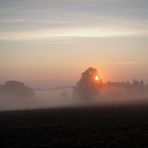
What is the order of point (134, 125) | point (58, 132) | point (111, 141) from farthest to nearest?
point (134, 125), point (58, 132), point (111, 141)

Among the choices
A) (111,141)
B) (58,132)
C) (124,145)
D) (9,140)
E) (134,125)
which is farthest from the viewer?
(134,125)

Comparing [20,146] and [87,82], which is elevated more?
[87,82]

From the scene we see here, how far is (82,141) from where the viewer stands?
34688mm

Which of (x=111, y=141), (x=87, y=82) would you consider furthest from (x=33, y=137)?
(x=87, y=82)

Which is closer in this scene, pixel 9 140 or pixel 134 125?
pixel 9 140

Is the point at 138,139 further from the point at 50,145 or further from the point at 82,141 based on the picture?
the point at 50,145

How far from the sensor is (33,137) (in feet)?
129

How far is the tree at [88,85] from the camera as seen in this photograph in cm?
17362

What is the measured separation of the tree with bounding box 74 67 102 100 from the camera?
174 metres

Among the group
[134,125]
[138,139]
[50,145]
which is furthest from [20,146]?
[134,125]

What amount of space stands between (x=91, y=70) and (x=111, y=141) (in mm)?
145126

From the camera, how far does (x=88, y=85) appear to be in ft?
565

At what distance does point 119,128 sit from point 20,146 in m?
13.8

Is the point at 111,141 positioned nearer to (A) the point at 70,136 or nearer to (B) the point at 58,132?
(A) the point at 70,136
